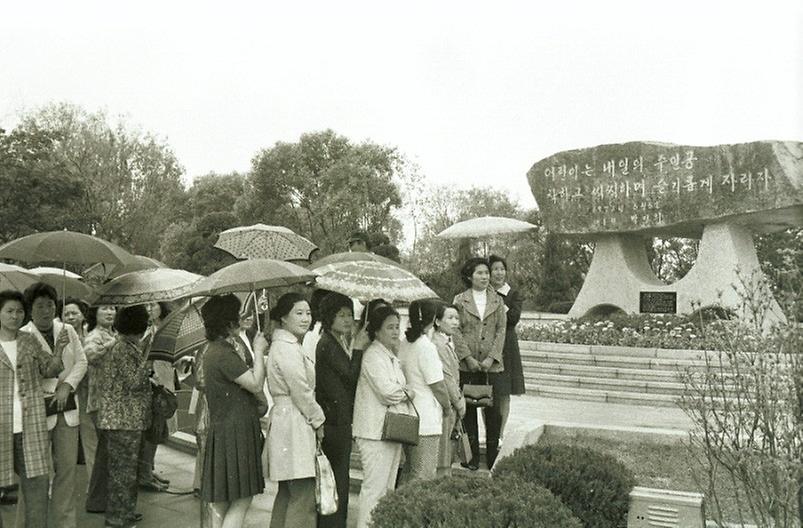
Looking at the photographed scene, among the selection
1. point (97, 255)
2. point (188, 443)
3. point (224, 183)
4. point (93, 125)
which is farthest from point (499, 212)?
point (97, 255)

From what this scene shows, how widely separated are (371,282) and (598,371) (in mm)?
8130

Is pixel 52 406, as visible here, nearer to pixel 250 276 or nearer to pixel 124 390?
pixel 124 390

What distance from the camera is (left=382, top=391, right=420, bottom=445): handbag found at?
4484 mm

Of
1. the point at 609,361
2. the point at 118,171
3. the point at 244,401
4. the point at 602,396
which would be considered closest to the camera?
the point at 244,401

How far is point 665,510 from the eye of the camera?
3855 millimetres

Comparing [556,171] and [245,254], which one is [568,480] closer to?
[245,254]

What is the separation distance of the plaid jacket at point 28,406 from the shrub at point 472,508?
7.54 ft

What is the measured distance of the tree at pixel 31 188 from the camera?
1819cm

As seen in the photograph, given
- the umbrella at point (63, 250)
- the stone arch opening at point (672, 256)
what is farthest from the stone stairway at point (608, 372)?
the stone arch opening at point (672, 256)

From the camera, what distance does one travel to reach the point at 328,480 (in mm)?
4301

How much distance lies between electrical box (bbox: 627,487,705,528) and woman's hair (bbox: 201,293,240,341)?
245 centimetres

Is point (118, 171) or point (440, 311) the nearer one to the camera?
point (440, 311)

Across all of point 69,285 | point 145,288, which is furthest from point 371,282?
point 69,285

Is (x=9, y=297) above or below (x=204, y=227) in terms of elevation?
below
